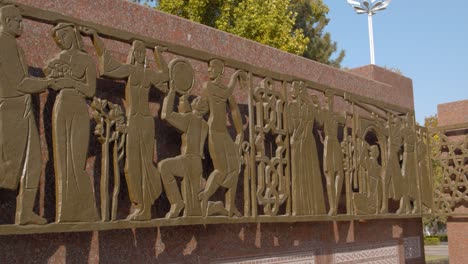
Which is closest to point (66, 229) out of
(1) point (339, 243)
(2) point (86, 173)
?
(2) point (86, 173)

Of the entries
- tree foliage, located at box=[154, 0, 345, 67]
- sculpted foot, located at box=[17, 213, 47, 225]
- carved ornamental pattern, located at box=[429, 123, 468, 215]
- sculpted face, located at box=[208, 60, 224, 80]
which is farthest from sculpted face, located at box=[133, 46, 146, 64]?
tree foliage, located at box=[154, 0, 345, 67]

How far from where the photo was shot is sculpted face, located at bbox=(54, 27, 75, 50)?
148 inches

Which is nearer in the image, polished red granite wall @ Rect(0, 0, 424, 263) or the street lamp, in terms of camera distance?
polished red granite wall @ Rect(0, 0, 424, 263)

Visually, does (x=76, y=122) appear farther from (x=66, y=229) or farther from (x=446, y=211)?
(x=446, y=211)

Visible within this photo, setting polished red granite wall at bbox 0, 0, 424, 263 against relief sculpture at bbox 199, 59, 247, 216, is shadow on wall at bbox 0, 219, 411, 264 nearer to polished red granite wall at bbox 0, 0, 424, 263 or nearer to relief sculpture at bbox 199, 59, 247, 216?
Result: polished red granite wall at bbox 0, 0, 424, 263

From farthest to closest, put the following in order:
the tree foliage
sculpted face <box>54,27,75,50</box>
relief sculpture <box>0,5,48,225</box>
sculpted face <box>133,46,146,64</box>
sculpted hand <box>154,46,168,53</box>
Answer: the tree foliage, sculpted hand <box>154,46,168,53</box>, sculpted face <box>133,46,146,64</box>, sculpted face <box>54,27,75,50</box>, relief sculpture <box>0,5,48,225</box>

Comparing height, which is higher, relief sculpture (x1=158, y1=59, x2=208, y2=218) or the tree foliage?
the tree foliage

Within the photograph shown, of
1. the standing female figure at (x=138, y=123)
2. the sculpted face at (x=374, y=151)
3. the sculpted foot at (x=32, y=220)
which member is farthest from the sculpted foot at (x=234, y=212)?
the sculpted face at (x=374, y=151)

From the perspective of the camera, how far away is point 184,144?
4512mm

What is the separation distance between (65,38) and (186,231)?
1.77 m

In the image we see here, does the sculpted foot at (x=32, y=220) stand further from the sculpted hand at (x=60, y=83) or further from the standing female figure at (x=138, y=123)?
the sculpted hand at (x=60, y=83)

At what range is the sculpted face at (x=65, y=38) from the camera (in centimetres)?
376

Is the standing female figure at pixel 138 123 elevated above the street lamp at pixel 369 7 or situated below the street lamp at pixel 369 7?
below

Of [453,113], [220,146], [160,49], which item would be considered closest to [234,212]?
[220,146]
